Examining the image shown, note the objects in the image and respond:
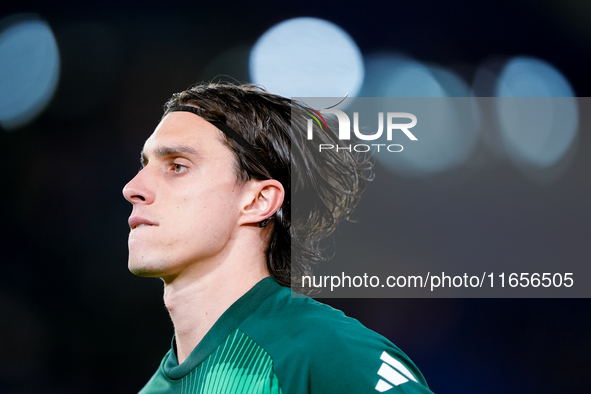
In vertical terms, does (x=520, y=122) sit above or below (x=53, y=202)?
above

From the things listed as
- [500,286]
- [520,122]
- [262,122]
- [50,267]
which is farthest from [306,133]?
[50,267]

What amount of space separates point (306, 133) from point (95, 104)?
105 inches

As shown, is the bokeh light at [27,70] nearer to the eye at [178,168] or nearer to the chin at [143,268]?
the eye at [178,168]

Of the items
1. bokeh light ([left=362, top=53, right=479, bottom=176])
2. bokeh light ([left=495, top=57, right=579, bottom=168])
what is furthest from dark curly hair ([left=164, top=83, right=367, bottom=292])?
bokeh light ([left=495, top=57, right=579, bottom=168])

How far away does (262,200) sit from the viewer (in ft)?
5.34

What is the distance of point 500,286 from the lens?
11.3 feet

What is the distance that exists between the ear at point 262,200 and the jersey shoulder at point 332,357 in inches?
14.1

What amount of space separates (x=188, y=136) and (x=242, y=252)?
16.2 inches

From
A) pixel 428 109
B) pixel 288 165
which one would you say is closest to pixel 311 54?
pixel 428 109

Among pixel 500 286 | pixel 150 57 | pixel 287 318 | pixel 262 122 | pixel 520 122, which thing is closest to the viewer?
pixel 287 318

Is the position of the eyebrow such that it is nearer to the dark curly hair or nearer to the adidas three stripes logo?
the dark curly hair

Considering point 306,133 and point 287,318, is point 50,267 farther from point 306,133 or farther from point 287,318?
point 287,318

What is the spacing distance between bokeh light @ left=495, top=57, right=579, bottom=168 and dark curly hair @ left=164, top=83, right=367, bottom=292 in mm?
2094

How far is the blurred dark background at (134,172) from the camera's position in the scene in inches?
144
